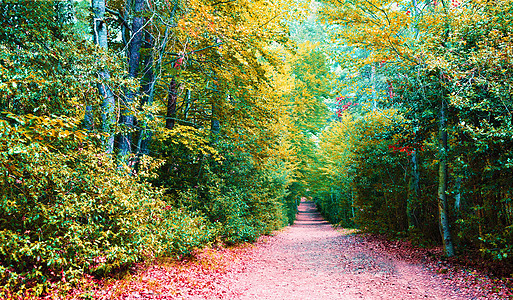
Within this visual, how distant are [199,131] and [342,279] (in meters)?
6.11

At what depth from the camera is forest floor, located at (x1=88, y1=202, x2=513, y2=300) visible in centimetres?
527

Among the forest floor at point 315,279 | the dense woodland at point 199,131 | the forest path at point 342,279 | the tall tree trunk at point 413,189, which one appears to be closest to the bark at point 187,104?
the dense woodland at point 199,131

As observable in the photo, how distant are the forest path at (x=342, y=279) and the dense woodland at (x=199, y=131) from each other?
134 cm

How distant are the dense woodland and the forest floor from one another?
52 cm

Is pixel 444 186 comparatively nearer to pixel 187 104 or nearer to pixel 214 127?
pixel 214 127

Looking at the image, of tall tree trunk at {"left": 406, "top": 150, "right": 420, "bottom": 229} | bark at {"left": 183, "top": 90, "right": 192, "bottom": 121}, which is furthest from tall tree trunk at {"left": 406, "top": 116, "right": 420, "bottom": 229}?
bark at {"left": 183, "top": 90, "right": 192, "bottom": 121}

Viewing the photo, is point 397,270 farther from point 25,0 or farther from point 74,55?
point 25,0

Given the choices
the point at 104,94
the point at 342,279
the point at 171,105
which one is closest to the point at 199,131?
the point at 171,105

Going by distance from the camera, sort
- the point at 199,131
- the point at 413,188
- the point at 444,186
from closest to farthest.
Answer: the point at 444,186 < the point at 199,131 < the point at 413,188

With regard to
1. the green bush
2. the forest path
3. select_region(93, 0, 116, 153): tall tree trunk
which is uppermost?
select_region(93, 0, 116, 153): tall tree trunk

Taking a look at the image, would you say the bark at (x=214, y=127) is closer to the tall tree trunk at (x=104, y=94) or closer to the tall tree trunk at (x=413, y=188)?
the tall tree trunk at (x=104, y=94)

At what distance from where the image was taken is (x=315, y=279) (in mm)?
6984

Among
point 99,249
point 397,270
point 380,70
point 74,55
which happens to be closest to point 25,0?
point 74,55

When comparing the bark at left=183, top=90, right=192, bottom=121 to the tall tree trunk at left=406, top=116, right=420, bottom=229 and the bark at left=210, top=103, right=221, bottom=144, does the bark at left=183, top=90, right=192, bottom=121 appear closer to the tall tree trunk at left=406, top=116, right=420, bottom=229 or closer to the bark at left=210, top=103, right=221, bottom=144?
the bark at left=210, top=103, right=221, bottom=144
